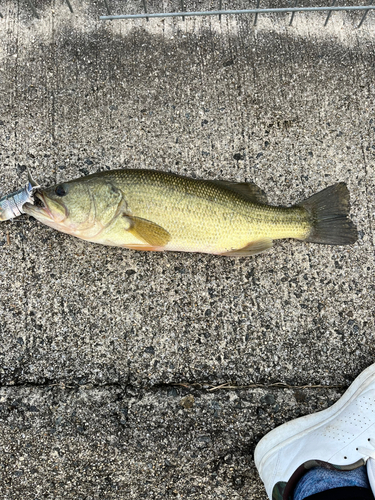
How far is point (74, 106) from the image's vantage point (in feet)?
11.0

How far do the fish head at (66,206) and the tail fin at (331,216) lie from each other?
1.55 meters

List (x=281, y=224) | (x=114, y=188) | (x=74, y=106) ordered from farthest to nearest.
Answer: (x=74, y=106) → (x=281, y=224) → (x=114, y=188)

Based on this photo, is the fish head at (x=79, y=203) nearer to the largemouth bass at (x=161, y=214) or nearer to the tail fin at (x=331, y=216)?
the largemouth bass at (x=161, y=214)

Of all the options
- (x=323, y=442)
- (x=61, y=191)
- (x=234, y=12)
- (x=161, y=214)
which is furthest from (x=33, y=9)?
(x=323, y=442)

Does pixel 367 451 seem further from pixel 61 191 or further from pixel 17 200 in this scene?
pixel 17 200

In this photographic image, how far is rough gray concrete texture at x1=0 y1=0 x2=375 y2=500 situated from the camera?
2863 millimetres

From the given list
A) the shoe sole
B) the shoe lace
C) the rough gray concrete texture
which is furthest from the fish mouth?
the shoe lace

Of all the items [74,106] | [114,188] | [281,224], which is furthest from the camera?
[74,106]

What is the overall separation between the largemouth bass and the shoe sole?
1.19 meters

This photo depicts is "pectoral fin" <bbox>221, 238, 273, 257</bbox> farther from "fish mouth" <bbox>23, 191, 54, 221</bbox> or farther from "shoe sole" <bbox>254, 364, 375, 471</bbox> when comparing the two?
"fish mouth" <bbox>23, 191, 54, 221</bbox>

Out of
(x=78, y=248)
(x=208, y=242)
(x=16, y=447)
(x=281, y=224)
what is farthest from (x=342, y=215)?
(x=16, y=447)

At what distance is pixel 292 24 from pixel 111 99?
5.61ft

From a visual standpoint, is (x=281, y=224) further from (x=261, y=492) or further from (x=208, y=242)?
(x=261, y=492)

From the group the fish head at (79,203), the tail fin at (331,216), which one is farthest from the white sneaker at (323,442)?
the fish head at (79,203)
